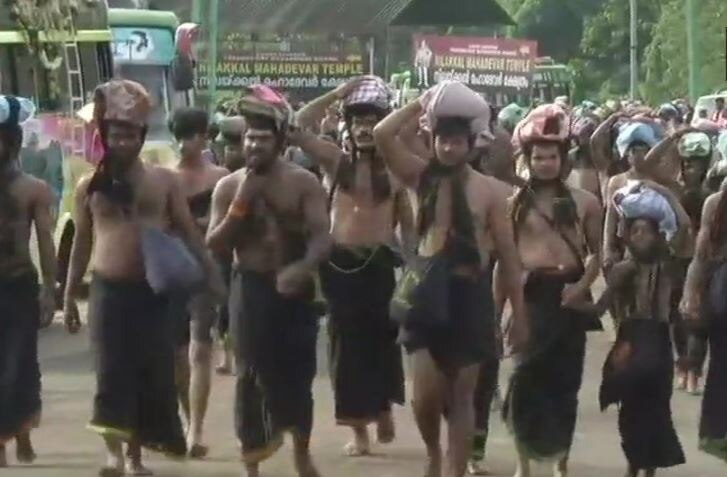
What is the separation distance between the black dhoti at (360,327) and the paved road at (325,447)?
0.31 m

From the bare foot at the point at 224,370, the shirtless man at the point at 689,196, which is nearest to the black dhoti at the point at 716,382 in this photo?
the shirtless man at the point at 689,196

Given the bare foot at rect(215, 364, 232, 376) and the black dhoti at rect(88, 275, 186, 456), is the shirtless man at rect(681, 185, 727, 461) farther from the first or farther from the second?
the bare foot at rect(215, 364, 232, 376)

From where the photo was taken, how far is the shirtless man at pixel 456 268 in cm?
907

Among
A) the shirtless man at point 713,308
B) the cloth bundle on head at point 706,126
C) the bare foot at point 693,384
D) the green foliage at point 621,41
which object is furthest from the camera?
the green foliage at point 621,41

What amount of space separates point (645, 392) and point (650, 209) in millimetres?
853

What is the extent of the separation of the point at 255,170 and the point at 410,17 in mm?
40121

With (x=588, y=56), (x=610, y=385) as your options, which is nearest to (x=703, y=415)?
(x=610, y=385)

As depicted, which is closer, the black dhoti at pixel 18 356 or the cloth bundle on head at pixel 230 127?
the black dhoti at pixel 18 356

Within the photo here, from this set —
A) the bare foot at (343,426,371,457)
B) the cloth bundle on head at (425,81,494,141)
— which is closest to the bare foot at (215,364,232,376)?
the bare foot at (343,426,371,457)

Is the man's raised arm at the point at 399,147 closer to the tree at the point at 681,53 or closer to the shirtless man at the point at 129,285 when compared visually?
the shirtless man at the point at 129,285

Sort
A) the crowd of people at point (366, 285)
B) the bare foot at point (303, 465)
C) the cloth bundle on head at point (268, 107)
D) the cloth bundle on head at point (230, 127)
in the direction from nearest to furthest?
the crowd of people at point (366, 285), the cloth bundle on head at point (268, 107), the bare foot at point (303, 465), the cloth bundle on head at point (230, 127)

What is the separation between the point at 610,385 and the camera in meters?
10.1

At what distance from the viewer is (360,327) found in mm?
10852

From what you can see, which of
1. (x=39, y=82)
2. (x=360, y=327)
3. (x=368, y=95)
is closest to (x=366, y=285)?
(x=360, y=327)
